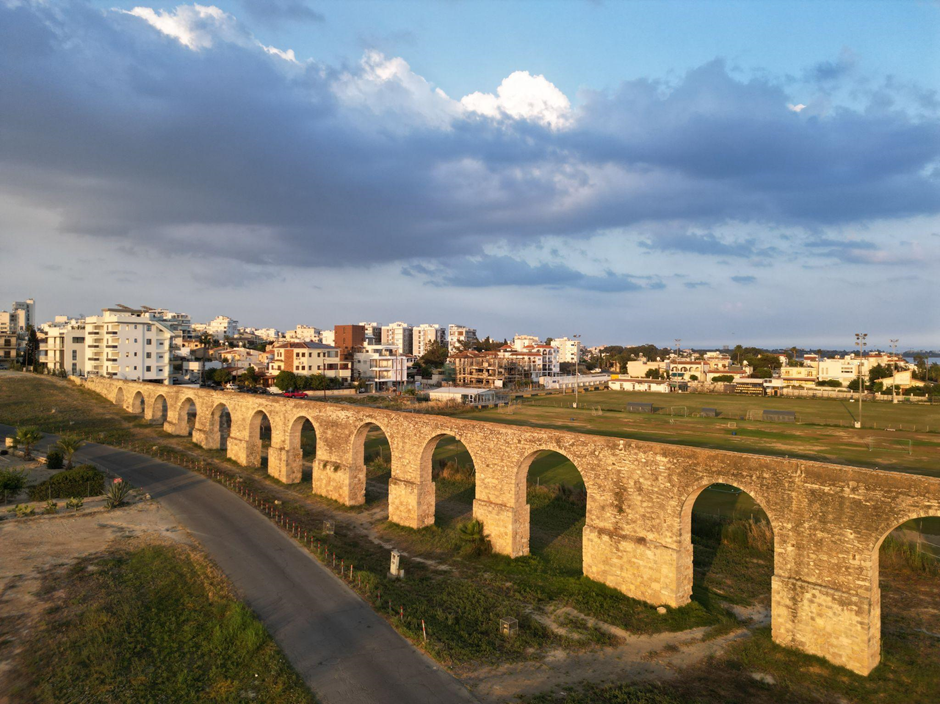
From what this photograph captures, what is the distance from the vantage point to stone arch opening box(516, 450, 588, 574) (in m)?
23.9

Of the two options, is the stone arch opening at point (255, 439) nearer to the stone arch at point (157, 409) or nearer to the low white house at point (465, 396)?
the stone arch at point (157, 409)

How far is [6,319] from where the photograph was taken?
16650 centimetres

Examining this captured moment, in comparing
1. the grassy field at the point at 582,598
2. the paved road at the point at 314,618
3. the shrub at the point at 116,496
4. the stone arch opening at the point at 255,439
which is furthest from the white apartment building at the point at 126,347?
the paved road at the point at 314,618

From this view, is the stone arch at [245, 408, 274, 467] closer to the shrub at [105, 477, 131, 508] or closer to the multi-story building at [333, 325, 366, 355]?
the shrub at [105, 477, 131, 508]

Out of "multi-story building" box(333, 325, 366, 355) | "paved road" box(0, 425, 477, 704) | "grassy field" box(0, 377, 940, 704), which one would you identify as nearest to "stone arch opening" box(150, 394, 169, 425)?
"grassy field" box(0, 377, 940, 704)

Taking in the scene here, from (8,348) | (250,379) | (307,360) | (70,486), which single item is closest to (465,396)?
(307,360)

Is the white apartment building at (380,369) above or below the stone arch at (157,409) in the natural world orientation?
above

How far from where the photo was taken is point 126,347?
7900 cm

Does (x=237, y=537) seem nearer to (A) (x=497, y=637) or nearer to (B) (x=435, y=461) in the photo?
(A) (x=497, y=637)

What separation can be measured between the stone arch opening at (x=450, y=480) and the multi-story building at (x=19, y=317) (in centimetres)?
17171

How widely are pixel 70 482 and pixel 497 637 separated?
29.1 meters

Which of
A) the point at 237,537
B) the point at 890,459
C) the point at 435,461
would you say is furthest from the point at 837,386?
the point at 237,537

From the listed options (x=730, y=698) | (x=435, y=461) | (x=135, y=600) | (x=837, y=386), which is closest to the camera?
(x=730, y=698)

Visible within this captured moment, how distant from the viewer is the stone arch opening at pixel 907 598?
51.1ft
